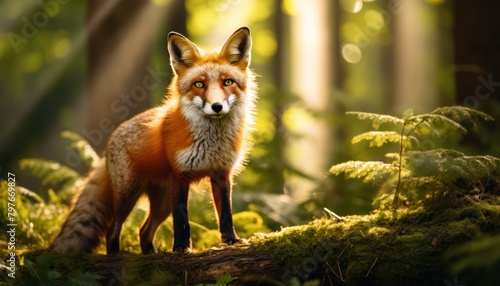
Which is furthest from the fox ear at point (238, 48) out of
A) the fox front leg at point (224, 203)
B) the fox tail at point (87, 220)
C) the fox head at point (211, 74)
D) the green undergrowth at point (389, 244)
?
the fox tail at point (87, 220)

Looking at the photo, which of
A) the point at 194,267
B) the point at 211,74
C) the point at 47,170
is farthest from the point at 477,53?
the point at 47,170

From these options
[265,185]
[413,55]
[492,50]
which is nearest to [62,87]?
[265,185]

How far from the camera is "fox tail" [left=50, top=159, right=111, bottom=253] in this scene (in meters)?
5.95

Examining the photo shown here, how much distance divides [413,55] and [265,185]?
2523 cm

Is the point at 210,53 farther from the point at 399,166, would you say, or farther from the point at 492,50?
the point at 492,50

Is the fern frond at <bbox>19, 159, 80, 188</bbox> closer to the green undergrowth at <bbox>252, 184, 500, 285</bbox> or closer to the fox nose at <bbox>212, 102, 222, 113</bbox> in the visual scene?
the fox nose at <bbox>212, 102, 222, 113</bbox>

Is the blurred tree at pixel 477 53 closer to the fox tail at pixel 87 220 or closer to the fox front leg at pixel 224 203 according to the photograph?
the fox front leg at pixel 224 203

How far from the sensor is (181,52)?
5.58 metres

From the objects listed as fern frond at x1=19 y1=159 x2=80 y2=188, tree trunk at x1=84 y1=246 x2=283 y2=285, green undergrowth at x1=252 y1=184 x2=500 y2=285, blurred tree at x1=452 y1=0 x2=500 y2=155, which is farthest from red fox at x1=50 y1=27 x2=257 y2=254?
blurred tree at x1=452 y1=0 x2=500 y2=155

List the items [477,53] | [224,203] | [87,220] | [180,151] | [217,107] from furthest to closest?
1. [477,53]
2. [87,220]
3. [224,203]
4. [180,151]
5. [217,107]

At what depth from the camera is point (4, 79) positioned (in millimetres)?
16938

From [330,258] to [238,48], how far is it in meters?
2.26

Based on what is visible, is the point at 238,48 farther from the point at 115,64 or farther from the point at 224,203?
the point at 115,64

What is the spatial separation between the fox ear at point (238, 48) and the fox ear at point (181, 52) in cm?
29
